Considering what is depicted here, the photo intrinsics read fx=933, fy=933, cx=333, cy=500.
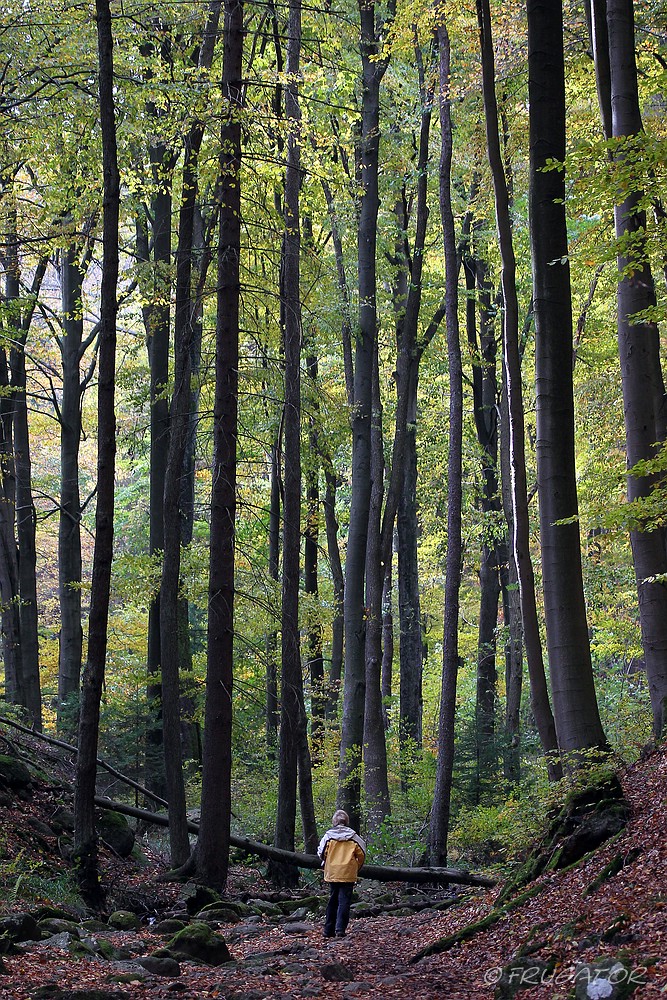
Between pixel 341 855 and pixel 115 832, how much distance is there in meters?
4.44

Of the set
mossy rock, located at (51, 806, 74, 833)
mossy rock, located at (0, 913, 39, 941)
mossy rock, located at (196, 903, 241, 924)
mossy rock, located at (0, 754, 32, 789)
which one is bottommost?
mossy rock, located at (196, 903, 241, 924)

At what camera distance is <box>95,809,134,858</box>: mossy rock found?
13.5m

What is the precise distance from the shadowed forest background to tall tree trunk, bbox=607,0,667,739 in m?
0.04

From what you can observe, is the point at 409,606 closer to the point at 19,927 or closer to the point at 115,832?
the point at 115,832

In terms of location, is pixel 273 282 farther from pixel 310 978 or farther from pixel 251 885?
pixel 310 978

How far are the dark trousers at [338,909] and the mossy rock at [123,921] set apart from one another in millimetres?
2209

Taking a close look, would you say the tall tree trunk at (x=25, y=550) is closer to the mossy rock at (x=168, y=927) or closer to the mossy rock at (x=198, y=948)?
the mossy rock at (x=168, y=927)

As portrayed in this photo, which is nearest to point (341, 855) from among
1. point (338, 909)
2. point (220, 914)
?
point (338, 909)

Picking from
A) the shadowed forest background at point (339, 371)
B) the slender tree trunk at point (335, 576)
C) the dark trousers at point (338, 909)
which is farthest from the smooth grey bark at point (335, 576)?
the dark trousers at point (338, 909)

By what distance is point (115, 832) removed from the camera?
13.7 meters

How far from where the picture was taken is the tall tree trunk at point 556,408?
9523 mm

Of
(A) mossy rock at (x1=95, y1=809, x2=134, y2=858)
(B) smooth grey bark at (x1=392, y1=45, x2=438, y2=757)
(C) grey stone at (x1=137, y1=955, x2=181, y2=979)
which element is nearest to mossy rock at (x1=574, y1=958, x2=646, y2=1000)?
(C) grey stone at (x1=137, y1=955, x2=181, y2=979)

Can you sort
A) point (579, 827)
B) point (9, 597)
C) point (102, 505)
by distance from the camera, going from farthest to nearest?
point (9, 597) → point (102, 505) → point (579, 827)

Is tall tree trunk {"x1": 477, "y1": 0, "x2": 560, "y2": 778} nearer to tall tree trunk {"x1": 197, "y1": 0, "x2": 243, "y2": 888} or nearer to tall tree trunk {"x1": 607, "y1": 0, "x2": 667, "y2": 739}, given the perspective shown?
tall tree trunk {"x1": 607, "y1": 0, "x2": 667, "y2": 739}
